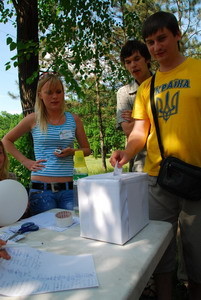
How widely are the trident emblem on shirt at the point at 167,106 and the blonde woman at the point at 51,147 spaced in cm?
73

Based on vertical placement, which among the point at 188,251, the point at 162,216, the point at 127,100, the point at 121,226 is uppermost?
the point at 127,100

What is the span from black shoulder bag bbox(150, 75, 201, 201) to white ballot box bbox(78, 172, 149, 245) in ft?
0.88

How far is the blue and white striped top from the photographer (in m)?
1.84

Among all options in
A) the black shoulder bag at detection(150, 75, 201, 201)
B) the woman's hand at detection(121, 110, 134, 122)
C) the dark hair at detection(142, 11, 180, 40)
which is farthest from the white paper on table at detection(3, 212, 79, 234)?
the dark hair at detection(142, 11, 180, 40)

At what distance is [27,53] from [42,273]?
10.2ft

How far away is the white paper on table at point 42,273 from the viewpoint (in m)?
0.74

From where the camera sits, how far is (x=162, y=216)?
1.49 metres

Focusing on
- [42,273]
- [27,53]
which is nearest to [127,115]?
[42,273]

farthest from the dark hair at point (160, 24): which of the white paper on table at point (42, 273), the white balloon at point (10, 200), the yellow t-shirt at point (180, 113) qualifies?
the white paper on table at point (42, 273)

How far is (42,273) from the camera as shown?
0.82 m

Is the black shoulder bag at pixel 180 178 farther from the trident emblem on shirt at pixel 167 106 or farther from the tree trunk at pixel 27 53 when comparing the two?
the tree trunk at pixel 27 53

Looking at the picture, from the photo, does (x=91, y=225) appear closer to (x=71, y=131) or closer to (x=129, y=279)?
(x=129, y=279)

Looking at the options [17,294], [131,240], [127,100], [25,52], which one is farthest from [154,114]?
[25,52]

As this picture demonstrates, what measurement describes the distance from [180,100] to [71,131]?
0.89m
